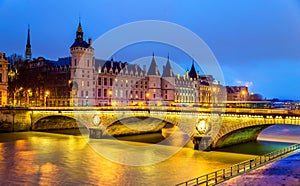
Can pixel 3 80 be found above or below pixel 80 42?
below

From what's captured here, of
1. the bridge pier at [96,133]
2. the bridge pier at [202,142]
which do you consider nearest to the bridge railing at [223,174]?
the bridge pier at [202,142]

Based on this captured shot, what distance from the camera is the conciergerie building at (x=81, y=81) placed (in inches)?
4055

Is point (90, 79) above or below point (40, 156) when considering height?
above

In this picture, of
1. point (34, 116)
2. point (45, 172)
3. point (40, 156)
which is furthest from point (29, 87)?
point (45, 172)

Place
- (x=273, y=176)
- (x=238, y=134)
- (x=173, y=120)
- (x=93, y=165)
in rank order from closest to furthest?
1. (x=273, y=176)
2. (x=93, y=165)
3. (x=238, y=134)
4. (x=173, y=120)

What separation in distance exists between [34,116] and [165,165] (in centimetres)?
4536

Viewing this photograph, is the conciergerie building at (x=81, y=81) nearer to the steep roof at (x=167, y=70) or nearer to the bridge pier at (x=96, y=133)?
Answer: the steep roof at (x=167, y=70)

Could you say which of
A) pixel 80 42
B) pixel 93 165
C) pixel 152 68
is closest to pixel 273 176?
pixel 93 165

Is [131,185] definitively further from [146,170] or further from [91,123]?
[91,123]

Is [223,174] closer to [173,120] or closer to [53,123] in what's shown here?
[173,120]

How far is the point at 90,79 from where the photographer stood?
105m

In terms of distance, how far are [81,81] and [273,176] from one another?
84.3 metres

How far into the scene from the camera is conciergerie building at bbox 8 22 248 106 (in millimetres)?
103000

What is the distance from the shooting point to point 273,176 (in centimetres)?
2348
